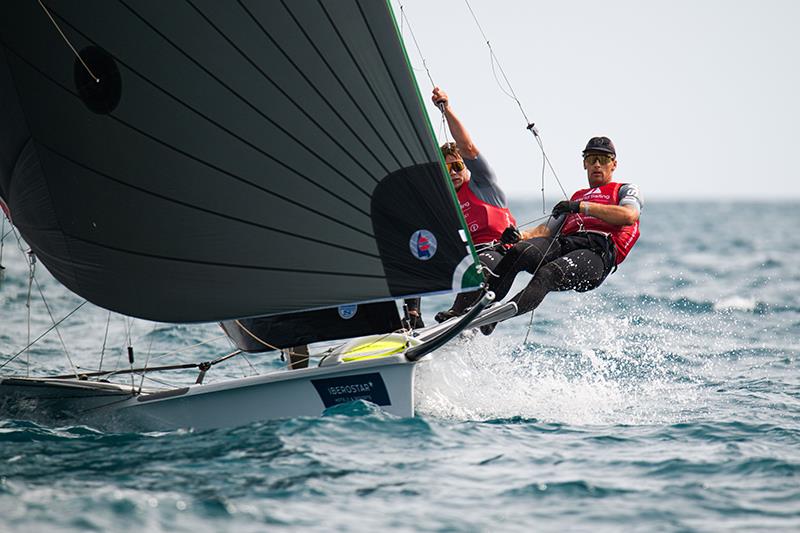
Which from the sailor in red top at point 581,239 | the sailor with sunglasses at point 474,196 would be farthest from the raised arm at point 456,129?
the sailor in red top at point 581,239

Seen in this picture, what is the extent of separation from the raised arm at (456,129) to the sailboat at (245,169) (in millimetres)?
1360

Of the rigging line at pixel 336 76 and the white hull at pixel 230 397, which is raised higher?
the rigging line at pixel 336 76

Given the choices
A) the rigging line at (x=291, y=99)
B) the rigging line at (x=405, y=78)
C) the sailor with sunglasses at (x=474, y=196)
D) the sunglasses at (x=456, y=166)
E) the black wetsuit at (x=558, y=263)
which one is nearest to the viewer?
the rigging line at (x=405, y=78)

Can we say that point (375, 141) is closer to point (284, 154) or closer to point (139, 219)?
point (284, 154)

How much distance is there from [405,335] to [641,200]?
194cm

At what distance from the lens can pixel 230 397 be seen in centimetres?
517

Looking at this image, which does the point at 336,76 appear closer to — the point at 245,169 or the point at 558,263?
the point at 245,169

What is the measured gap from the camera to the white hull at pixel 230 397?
199 inches

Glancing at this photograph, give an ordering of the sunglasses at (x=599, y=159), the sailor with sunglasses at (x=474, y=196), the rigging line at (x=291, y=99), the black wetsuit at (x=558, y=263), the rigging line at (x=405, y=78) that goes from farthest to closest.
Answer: the sunglasses at (x=599, y=159)
the sailor with sunglasses at (x=474, y=196)
the black wetsuit at (x=558, y=263)
the rigging line at (x=291, y=99)
the rigging line at (x=405, y=78)

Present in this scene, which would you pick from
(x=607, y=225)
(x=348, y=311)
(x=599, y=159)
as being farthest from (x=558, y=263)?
(x=348, y=311)

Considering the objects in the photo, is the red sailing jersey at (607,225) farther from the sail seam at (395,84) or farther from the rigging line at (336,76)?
the rigging line at (336,76)

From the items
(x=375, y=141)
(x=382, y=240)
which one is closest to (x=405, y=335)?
(x=382, y=240)

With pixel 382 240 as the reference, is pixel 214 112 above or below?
above

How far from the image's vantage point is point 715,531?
380 cm
